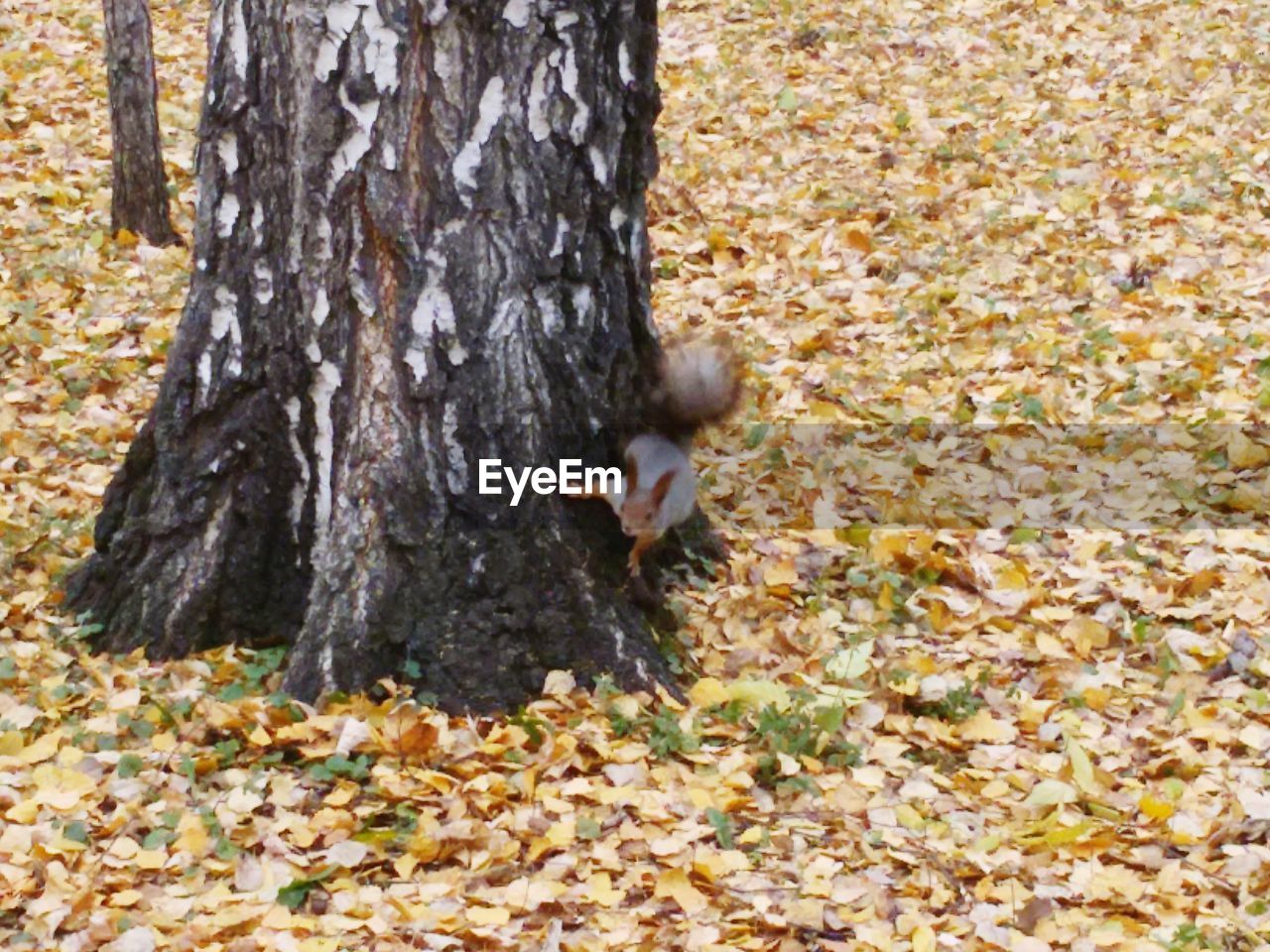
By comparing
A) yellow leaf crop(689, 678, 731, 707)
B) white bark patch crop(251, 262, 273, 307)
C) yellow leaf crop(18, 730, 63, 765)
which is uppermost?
white bark patch crop(251, 262, 273, 307)

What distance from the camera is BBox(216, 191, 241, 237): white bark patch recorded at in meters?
3.39

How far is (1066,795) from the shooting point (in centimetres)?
322

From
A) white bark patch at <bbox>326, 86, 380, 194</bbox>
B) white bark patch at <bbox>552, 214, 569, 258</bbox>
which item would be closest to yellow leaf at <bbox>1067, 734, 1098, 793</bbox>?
white bark patch at <bbox>552, 214, 569, 258</bbox>

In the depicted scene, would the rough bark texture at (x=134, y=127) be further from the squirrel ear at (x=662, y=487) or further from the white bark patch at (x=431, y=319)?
the squirrel ear at (x=662, y=487)

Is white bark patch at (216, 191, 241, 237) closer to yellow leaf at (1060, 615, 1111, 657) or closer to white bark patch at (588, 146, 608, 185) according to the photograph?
white bark patch at (588, 146, 608, 185)

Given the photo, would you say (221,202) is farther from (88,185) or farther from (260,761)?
(88,185)

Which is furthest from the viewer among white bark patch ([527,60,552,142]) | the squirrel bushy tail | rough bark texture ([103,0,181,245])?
rough bark texture ([103,0,181,245])

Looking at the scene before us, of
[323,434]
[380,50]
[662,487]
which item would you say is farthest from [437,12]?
[662,487]

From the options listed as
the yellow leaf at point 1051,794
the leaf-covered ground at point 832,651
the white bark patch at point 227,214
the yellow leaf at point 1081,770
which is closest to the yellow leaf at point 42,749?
the leaf-covered ground at point 832,651

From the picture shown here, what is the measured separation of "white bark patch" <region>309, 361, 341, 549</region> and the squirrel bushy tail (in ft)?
2.59

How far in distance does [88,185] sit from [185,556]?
4.16 metres

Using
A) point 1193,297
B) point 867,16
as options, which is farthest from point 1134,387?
point 867,16

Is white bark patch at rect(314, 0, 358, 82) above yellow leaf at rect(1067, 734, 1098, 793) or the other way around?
above

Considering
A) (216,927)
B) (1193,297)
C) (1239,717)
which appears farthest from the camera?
(1193,297)
